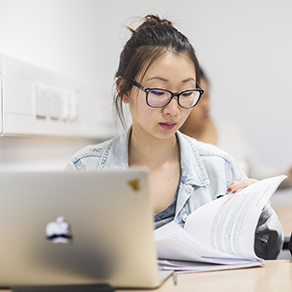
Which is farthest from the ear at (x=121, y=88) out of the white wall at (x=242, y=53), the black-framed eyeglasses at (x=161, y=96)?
the white wall at (x=242, y=53)

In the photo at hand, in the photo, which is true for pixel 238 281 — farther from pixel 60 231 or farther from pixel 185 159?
pixel 185 159

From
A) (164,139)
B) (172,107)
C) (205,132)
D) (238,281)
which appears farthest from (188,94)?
(205,132)

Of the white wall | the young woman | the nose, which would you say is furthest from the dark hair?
the white wall

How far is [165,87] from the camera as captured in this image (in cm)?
118

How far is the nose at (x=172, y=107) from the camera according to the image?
117cm

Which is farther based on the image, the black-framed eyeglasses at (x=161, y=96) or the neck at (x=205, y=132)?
the neck at (x=205, y=132)

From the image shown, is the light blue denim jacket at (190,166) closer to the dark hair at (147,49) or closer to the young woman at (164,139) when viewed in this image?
the young woman at (164,139)

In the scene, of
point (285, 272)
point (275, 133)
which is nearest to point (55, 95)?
point (285, 272)

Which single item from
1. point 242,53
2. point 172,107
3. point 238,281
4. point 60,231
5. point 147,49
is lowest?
point 238,281

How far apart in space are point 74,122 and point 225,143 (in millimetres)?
1168

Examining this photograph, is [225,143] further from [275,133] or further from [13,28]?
[13,28]

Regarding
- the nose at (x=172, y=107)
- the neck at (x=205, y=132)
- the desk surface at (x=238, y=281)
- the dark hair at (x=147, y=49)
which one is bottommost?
the desk surface at (x=238, y=281)

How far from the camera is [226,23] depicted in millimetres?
2617

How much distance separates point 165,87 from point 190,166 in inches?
10.1
